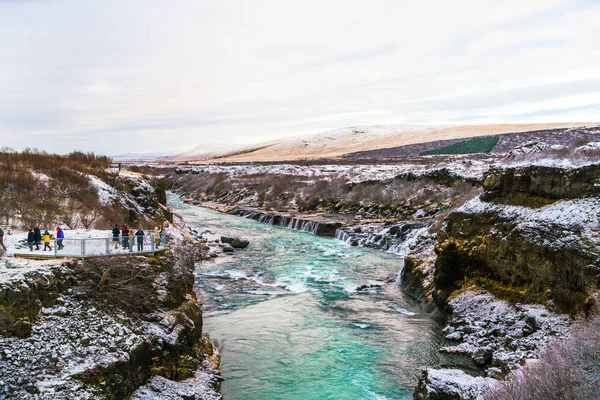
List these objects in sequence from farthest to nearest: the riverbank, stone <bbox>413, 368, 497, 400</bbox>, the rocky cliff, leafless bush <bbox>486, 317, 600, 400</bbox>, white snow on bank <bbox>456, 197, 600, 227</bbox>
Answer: white snow on bank <bbox>456, 197, 600, 227</bbox> < the riverbank < the rocky cliff < stone <bbox>413, 368, 497, 400</bbox> < leafless bush <bbox>486, 317, 600, 400</bbox>

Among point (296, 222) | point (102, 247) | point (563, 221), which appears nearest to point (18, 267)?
point (102, 247)

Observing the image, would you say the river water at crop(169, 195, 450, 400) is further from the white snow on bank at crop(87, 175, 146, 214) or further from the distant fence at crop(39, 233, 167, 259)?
the white snow on bank at crop(87, 175, 146, 214)

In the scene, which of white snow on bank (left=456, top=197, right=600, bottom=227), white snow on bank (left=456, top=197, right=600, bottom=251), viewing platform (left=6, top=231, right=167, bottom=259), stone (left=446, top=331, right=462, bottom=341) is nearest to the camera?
viewing platform (left=6, top=231, right=167, bottom=259)

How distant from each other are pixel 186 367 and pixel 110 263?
4.65 m

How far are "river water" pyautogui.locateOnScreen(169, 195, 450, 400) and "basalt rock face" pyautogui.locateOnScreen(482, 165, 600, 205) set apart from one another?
7.82 metres

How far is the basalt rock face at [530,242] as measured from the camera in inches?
730

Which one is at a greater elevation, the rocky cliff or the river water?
the rocky cliff

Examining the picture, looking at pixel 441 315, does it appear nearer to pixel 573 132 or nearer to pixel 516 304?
pixel 516 304

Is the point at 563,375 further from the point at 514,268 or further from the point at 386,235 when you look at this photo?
the point at 386,235

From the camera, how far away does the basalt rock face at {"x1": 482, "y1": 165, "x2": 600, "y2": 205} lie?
67.1 feet

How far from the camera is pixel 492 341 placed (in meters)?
18.8

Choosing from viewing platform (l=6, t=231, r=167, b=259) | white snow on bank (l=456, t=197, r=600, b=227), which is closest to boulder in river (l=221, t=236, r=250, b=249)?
viewing platform (l=6, t=231, r=167, b=259)

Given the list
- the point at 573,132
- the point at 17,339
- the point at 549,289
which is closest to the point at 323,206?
the point at 549,289

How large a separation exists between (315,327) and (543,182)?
13.0 m
